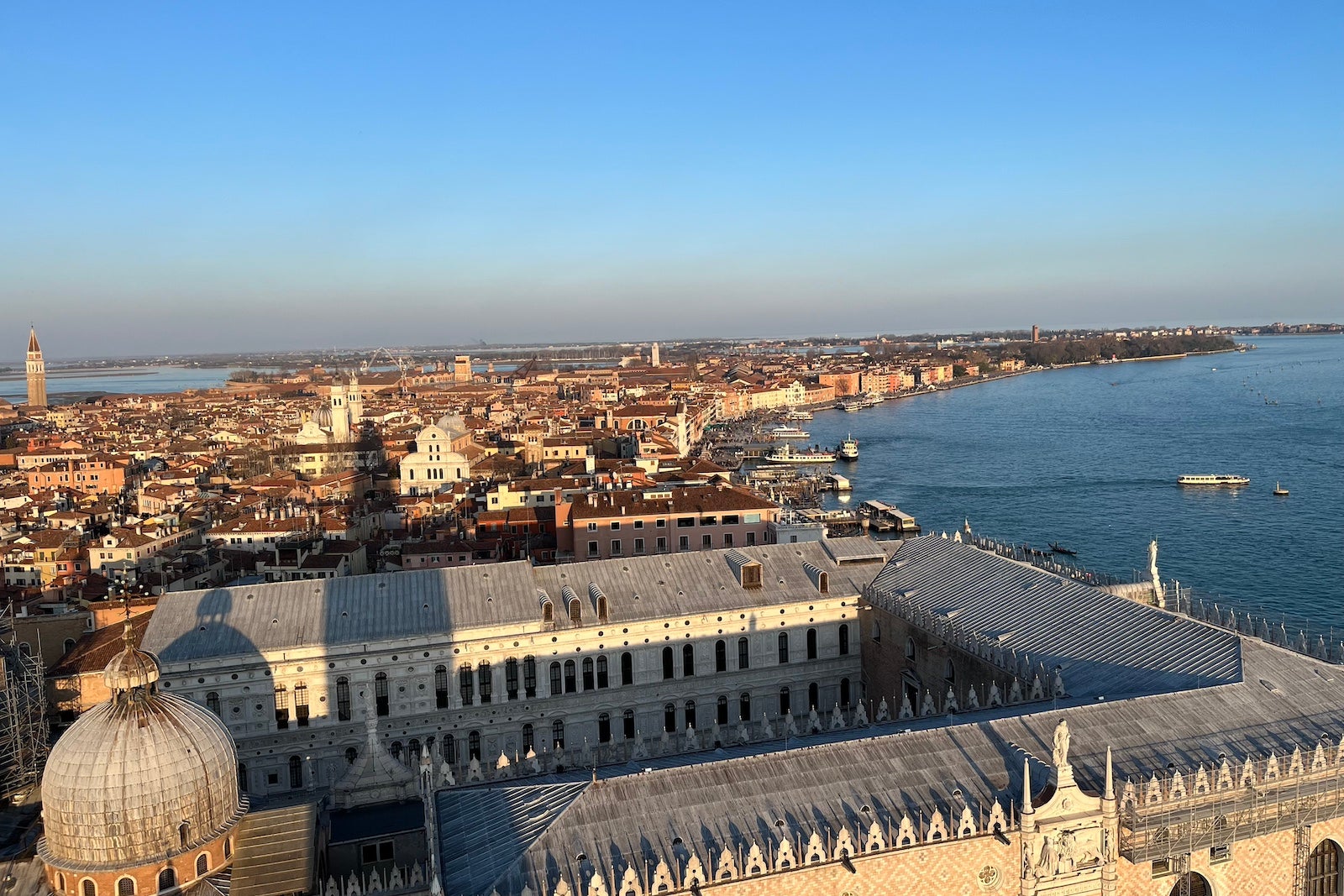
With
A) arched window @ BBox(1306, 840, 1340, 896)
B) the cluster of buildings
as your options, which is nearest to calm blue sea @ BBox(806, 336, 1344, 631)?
the cluster of buildings

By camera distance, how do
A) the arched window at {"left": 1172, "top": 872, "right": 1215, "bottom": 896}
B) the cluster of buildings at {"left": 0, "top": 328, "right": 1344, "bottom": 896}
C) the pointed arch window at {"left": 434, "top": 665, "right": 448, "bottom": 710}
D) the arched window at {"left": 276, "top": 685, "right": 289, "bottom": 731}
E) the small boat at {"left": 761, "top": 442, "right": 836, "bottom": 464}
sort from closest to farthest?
the cluster of buildings at {"left": 0, "top": 328, "right": 1344, "bottom": 896}, the arched window at {"left": 1172, "top": 872, "right": 1215, "bottom": 896}, the arched window at {"left": 276, "top": 685, "right": 289, "bottom": 731}, the pointed arch window at {"left": 434, "top": 665, "right": 448, "bottom": 710}, the small boat at {"left": 761, "top": 442, "right": 836, "bottom": 464}

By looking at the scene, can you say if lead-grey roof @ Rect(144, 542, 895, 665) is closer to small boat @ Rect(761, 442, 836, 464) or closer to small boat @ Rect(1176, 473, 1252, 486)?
small boat @ Rect(1176, 473, 1252, 486)

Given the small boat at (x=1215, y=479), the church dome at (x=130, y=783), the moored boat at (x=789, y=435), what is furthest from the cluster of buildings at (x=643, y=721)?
the moored boat at (x=789, y=435)

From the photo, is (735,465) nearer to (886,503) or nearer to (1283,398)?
(886,503)

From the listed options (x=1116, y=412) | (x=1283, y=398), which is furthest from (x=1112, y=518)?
(x=1283, y=398)

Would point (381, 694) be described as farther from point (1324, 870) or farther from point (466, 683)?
point (1324, 870)

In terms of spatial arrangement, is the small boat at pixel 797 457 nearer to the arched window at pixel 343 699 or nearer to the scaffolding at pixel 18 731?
the arched window at pixel 343 699
